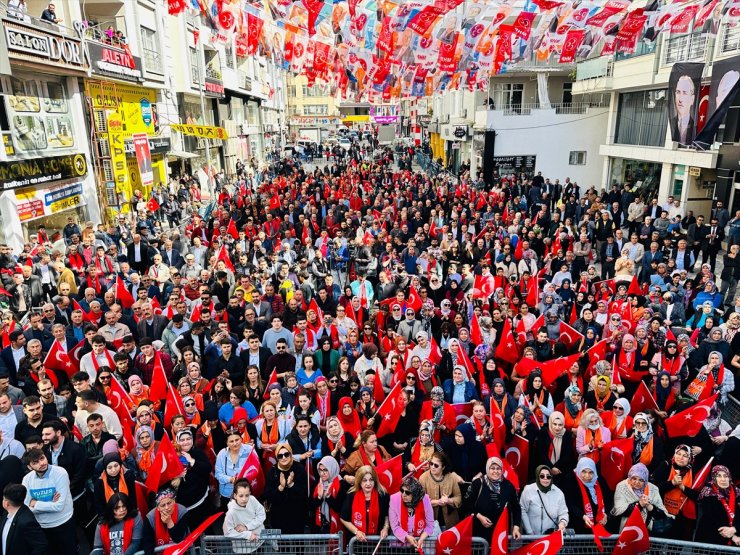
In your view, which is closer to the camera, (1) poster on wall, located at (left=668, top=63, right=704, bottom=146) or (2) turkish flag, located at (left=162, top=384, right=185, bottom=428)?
(2) turkish flag, located at (left=162, top=384, right=185, bottom=428)

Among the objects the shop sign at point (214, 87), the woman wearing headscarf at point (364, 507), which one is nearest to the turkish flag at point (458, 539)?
the woman wearing headscarf at point (364, 507)

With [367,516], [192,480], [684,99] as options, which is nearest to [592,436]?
[367,516]

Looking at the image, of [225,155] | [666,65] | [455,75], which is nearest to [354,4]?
[455,75]

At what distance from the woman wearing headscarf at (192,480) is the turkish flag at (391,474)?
1667 mm

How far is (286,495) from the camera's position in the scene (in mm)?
5117

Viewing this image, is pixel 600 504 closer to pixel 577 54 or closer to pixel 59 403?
pixel 59 403

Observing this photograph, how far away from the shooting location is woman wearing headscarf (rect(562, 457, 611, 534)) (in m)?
5.05

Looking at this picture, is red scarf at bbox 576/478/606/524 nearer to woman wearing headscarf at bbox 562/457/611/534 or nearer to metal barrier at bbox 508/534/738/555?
woman wearing headscarf at bbox 562/457/611/534

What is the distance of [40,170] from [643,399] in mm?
17459

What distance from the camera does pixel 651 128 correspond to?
21922 mm

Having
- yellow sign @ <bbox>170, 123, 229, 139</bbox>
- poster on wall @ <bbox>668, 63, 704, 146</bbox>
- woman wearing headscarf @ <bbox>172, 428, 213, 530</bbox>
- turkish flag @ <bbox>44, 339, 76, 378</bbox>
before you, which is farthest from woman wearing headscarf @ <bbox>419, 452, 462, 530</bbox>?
yellow sign @ <bbox>170, 123, 229, 139</bbox>

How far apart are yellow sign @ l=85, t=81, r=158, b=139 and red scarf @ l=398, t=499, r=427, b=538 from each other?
2039cm

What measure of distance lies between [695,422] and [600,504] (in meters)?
1.82

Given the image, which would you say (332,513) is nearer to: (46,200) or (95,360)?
(95,360)
